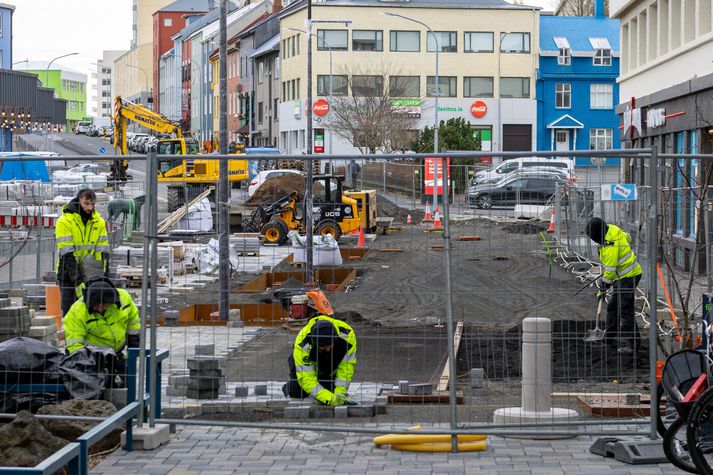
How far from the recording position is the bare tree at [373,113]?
202 feet

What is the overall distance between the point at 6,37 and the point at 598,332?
76244 millimetres

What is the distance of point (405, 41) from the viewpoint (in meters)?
73.0

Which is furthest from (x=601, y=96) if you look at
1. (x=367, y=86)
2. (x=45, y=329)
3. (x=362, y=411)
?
(x=362, y=411)

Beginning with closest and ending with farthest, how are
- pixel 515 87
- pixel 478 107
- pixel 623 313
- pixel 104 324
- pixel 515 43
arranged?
1. pixel 623 313
2. pixel 104 324
3. pixel 478 107
4. pixel 515 87
5. pixel 515 43

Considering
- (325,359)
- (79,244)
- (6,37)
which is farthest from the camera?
(6,37)

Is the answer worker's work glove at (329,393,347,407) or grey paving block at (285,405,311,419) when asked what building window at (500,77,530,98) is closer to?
worker's work glove at (329,393,347,407)

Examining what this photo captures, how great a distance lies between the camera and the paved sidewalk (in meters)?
7.70

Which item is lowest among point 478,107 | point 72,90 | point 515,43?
point 478,107

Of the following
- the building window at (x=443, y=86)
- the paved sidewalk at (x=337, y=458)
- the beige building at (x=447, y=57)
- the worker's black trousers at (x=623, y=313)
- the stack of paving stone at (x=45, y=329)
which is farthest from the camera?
the building window at (x=443, y=86)

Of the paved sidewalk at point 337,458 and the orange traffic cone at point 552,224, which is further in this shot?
the orange traffic cone at point 552,224

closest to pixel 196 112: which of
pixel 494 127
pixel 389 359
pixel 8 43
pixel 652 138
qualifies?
pixel 8 43

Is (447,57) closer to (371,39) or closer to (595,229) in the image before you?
(371,39)

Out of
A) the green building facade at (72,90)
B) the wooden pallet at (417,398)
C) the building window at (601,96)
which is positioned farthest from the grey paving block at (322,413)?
the green building facade at (72,90)

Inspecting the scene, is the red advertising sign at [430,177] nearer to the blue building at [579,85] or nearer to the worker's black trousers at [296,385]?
the worker's black trousers at [296,385]
